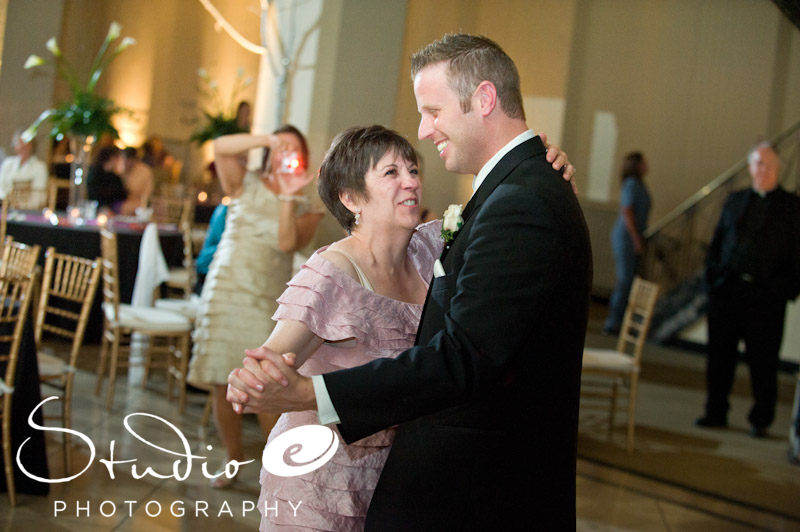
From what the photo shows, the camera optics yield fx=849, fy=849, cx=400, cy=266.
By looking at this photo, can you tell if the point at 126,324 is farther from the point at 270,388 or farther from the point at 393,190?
the point at 270,388

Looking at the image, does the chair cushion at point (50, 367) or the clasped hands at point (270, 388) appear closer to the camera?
the clasped hands at point (270, 388)

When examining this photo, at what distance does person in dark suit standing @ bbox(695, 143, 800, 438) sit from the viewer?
530 cm

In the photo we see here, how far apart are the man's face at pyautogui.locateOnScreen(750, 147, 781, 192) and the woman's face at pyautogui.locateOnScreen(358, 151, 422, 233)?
4.15m

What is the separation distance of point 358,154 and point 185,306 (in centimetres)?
356

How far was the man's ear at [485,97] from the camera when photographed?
1.42 m

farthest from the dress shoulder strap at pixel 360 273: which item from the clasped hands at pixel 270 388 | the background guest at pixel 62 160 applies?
the background guest at pixel 62 160

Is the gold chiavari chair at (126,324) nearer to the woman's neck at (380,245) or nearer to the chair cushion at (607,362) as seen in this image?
the chair cushion at (607,362)

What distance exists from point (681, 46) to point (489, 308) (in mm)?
11766

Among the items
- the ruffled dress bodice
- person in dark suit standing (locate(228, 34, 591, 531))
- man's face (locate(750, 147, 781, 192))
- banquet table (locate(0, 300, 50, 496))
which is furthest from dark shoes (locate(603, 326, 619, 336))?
person in dark suit standing (locate(228, 34, 591, 531))

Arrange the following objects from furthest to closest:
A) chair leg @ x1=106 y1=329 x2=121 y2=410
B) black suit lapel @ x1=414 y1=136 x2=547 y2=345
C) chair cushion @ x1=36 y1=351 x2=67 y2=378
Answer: chair leg @ x1=106 y1=329 x2=121 y2=410
chair cushion @ x1=36 y1=351 x2=67 y2=378
black suit lapel @ x1=414 y1=136 x2=547 y2=345

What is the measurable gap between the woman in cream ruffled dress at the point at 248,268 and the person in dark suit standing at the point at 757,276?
2.95m

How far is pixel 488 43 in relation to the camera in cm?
146

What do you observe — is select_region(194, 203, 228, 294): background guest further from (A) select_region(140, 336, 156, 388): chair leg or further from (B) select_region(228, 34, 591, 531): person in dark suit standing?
(B) select_region(228, 34, 591, 531): person in dark suit standing

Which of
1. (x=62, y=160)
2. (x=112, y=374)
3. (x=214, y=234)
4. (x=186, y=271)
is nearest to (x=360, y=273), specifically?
(x=214, y=234)
